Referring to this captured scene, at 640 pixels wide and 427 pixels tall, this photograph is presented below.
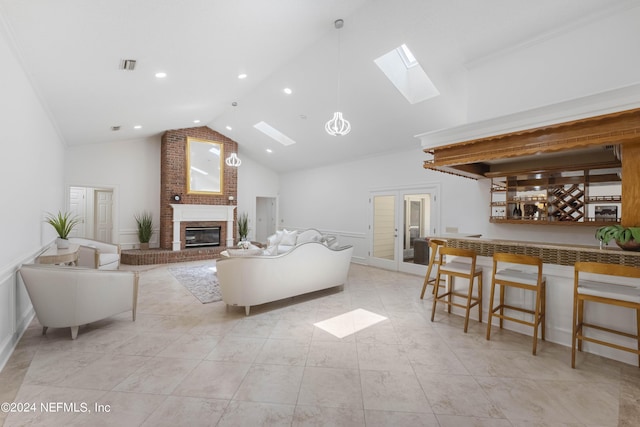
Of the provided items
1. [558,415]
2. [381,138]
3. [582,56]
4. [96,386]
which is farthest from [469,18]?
[96,386]

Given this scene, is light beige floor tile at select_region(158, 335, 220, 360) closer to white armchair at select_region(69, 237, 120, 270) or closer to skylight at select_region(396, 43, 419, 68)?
white armchair at select_region(69, 237, 120, 270)

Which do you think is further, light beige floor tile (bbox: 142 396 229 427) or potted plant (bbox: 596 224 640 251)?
potted plant (bbox: 596 224 640 251)

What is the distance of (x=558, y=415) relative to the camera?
6.08 ft

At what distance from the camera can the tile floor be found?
183cm

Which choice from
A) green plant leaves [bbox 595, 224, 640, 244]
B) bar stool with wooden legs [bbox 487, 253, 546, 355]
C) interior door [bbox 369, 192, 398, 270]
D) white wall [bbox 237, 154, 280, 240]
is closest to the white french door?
interior door [bbox 369, 192, 398, 270]

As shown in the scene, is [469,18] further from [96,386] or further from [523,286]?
[96,386]

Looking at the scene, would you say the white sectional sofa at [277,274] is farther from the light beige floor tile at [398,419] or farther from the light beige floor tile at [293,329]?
the light beige floor tile at [398,419]

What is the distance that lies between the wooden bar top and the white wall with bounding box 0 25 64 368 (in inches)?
189

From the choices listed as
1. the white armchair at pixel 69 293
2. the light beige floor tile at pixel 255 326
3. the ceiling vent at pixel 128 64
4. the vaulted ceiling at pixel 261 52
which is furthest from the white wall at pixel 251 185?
the white armchair at pixel 69 293

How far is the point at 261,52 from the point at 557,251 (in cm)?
448

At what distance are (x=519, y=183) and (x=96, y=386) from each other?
554cm

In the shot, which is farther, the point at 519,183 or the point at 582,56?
the point at 519,183

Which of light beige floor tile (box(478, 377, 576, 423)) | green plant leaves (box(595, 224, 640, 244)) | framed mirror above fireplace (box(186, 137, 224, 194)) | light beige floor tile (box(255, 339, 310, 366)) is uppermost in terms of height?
framed mirror above fireplace (box(186, 137, 224, 194))

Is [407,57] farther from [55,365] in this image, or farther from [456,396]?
[55,365]
